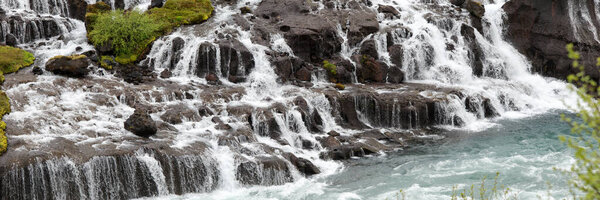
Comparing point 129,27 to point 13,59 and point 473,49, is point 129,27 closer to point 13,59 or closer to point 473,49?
point 13,59

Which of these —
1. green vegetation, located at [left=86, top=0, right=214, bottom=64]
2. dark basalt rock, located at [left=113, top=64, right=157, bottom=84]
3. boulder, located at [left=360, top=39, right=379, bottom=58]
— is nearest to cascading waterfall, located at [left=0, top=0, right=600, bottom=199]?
boulder, located at [left=360, top=39, right=379, bottom=58]

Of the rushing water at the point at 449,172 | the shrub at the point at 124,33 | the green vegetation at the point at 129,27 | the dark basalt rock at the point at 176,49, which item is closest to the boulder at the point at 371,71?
the rushing water at the point at 449,172

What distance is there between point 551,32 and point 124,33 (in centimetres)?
2817

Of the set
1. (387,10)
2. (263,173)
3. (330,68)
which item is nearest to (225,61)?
(330,68)

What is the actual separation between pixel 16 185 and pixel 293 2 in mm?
23193

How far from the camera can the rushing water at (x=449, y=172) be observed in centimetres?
1714

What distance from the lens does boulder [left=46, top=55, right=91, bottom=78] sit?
2425 cm

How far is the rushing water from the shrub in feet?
46.2

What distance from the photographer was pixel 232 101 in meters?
24.4

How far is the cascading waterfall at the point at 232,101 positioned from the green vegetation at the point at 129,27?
95 cm

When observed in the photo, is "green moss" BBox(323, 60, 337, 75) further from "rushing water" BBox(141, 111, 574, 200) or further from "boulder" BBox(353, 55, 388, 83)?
"rushing water" BBox(141, 111, 574, 200)

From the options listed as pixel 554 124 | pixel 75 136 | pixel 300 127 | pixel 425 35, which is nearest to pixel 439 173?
pixel 300 127

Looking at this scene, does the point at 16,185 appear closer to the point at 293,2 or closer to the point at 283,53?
the point at 283,53

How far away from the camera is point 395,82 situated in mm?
30688
